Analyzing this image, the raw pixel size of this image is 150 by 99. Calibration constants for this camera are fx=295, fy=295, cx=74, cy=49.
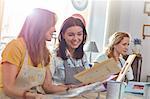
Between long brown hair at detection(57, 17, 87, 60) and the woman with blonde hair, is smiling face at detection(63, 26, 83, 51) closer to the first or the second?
long brown hair at detection(57, 17, 87, 60)

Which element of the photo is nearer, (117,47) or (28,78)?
(28,78)

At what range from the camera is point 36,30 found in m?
1.40

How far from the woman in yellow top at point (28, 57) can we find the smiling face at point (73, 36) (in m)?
0.53

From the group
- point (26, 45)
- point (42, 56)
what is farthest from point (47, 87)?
point (26, 45)

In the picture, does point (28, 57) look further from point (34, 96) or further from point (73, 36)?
point (73, 36)

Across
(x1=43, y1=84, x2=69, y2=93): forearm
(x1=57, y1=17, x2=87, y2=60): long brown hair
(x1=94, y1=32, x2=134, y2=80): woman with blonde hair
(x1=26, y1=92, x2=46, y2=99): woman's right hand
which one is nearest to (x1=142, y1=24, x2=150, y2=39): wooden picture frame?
(x1=94, y1=32, x2=134, y2=80): woman with blonde hair

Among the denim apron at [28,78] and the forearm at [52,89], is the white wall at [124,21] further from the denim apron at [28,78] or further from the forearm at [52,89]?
the denim apron at [28,78]

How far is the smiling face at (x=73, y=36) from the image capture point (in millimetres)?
2008

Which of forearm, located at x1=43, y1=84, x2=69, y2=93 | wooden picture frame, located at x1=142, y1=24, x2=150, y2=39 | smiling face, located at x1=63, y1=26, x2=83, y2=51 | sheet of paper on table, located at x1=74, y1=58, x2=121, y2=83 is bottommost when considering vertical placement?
forearm, located at x1=43, y1=84, x2=69, y2=93

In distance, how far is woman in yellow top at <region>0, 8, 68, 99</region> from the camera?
131cm

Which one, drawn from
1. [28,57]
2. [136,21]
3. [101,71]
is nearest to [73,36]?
[28,57]

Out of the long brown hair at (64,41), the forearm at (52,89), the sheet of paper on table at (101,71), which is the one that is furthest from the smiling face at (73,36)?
the sheet of paper on table at (101,71)

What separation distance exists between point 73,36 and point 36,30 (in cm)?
65

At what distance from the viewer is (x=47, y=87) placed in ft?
5.14
